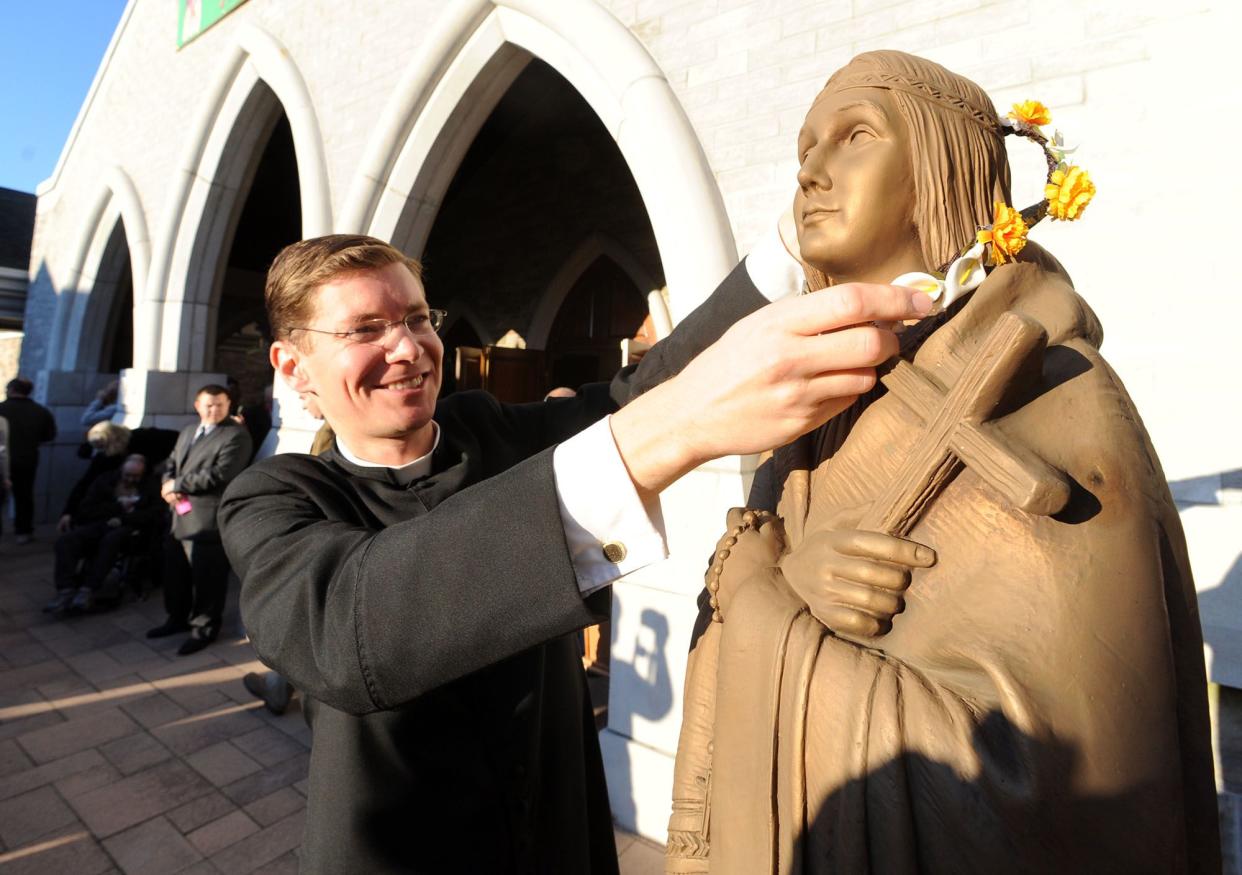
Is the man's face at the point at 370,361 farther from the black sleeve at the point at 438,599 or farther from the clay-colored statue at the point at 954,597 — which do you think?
the clay-colored statue at the point at 954,597

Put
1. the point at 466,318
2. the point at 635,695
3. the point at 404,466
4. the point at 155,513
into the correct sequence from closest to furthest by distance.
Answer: the point at 404,466
the point at 635,695
the point at 155,513
the point at 466,318

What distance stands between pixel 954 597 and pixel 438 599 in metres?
0.60

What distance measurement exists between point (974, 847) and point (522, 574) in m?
0.55

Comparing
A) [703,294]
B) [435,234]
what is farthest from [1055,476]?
[435,234]

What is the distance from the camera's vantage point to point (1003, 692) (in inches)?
25.3

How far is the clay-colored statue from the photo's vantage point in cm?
64

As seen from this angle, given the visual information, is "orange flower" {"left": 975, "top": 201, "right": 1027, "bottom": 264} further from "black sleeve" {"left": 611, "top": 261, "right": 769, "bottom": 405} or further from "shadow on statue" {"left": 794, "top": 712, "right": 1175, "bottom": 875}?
"shadow on statue" {"left": 794, "top": 712, "right": 1175, "bottom": 875}

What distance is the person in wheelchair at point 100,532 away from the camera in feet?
17.3

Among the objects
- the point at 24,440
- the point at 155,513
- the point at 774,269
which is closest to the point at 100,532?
the point at 155,513

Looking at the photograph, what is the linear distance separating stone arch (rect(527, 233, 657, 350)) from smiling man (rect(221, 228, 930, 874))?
5408mm

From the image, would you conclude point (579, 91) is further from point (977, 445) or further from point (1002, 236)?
point (977, 445)

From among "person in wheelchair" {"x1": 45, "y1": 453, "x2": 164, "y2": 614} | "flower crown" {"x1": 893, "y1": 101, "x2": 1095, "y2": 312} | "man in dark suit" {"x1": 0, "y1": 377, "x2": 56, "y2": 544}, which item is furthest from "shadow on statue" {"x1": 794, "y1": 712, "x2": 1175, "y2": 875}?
"man in dark suit" {"x1": 0, "y1": 377, "x2": 56, "y2": 544}

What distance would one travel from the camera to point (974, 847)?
25.6 inches

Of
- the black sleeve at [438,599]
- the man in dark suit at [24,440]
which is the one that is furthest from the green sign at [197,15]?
the black sleeve at [438,599]
